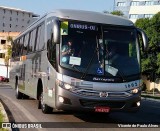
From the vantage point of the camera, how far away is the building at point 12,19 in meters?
165

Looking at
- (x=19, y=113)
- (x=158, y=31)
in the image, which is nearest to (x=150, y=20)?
(x=158, y=31)

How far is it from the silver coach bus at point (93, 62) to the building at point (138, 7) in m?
89.4

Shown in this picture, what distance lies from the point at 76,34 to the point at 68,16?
0.68 metres

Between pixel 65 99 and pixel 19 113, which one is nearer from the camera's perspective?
Result: pixel 65 99

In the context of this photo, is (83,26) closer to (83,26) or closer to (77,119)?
(83,26)

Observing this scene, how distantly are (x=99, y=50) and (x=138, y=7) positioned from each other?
93319 millimetres

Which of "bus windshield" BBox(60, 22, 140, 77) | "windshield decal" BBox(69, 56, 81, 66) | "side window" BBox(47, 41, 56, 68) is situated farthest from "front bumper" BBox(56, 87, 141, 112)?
"side window" BBox(47, 41, 56, 68)

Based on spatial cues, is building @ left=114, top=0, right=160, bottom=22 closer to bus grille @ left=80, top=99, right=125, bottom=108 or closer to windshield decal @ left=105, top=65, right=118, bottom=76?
windshield decal @ left=105, top=65, right=118, bottom=76

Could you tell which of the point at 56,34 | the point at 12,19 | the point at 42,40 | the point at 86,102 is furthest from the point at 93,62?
the point at 12,19

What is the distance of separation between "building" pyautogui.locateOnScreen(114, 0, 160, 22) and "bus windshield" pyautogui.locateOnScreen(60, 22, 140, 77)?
8953 cm

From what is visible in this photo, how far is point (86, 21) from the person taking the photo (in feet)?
42.6

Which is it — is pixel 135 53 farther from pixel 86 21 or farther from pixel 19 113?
pixel 19 113

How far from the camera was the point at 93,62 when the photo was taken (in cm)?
1245

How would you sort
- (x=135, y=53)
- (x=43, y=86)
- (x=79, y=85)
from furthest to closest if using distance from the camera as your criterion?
(x=43, y=86) < (x=135, y=53) < (x=79, y=85)
